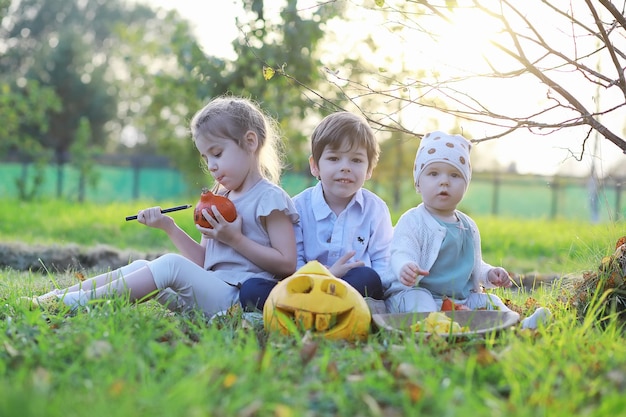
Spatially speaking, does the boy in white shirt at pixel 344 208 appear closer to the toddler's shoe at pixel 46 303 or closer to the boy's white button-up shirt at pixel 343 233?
the boy's white button-up shirt at pixel 343 233

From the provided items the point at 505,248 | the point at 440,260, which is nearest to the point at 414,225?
the point at 440,260

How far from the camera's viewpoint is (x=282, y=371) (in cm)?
235

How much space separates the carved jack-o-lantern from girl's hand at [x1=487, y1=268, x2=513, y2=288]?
863 mm

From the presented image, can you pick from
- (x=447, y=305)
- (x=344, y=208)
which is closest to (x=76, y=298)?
(x=344, y=208)

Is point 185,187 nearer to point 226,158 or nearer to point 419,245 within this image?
point 226,158

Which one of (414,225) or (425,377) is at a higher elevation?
(414,225)

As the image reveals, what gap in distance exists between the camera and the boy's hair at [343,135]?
3721mm

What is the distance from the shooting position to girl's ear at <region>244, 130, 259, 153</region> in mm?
3742

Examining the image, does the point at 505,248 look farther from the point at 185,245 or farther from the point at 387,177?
the point at 387,177

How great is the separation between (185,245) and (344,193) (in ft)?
2.89

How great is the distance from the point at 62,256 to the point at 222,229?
3035 millimetres

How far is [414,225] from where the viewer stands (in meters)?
3.57

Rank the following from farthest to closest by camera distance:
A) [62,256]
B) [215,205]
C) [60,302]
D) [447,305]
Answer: [62,256]
[215,205]
[447,305]
[60,302]

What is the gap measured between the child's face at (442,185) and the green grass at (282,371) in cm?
71
